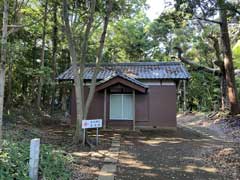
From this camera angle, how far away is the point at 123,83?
12.5 meters

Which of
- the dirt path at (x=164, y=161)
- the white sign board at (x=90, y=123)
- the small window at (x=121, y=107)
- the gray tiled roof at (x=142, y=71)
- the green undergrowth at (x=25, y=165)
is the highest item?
the gray tiled roof at (x=142, y=71)

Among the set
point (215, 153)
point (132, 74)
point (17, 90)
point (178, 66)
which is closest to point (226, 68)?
point (178, 66)

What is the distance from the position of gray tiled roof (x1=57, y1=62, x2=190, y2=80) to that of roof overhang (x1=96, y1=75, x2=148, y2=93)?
1.10m

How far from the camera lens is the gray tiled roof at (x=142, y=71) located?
1321 centimetres

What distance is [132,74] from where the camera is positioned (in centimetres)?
1402

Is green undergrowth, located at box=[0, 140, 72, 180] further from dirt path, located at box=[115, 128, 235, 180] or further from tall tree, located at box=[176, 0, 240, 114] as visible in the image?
tall tree, located at box=[176, 0, 240, 114]

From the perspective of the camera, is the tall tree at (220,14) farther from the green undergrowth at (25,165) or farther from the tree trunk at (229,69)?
the green undergrowth at (25,165)

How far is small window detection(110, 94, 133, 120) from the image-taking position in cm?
1332

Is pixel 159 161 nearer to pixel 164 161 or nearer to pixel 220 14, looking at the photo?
pixel 164 161

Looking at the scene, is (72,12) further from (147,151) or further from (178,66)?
(147,151)

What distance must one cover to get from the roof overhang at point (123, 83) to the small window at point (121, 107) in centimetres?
101

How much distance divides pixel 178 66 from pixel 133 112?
4.01 m

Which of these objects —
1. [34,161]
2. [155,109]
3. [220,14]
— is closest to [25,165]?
[34,161]

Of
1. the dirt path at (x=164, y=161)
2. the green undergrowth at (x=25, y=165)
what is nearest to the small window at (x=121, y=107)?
the dirt path at (x=164, y=161)
